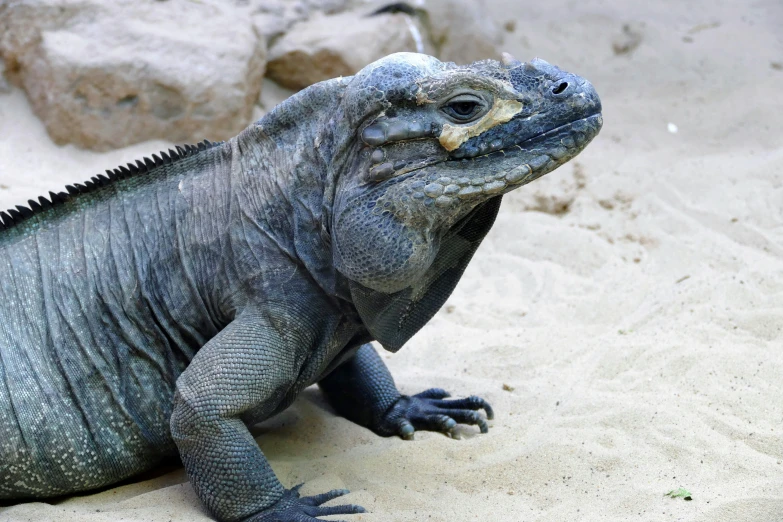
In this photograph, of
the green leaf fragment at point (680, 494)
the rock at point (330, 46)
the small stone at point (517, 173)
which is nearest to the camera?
the small stone at point (517, 173)

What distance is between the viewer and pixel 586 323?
6.10 meters

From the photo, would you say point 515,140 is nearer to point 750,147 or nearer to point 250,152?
point 250,152

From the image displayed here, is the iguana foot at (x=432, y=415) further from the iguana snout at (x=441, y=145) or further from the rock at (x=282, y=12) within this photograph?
the rock at (x=282, y=12)

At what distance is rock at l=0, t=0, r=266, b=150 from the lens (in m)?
7.30

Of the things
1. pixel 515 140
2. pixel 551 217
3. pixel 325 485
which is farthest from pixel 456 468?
pixel 551 217

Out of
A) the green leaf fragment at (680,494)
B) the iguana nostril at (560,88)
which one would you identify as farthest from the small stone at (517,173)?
the green leaf fragment at (680,494)

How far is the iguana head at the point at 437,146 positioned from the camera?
3.61m

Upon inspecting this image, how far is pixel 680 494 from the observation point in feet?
13.0

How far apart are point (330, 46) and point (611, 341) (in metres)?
4.46

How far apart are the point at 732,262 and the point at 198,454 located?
174 inches

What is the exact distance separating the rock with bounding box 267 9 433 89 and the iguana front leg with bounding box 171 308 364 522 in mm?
5064

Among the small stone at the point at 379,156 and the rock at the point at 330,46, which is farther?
the rock at the point at 330,46

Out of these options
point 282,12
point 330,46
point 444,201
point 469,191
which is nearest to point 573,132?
point 469,191

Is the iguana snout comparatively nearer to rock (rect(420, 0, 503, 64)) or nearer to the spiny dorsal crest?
the spiny dorsal crest
